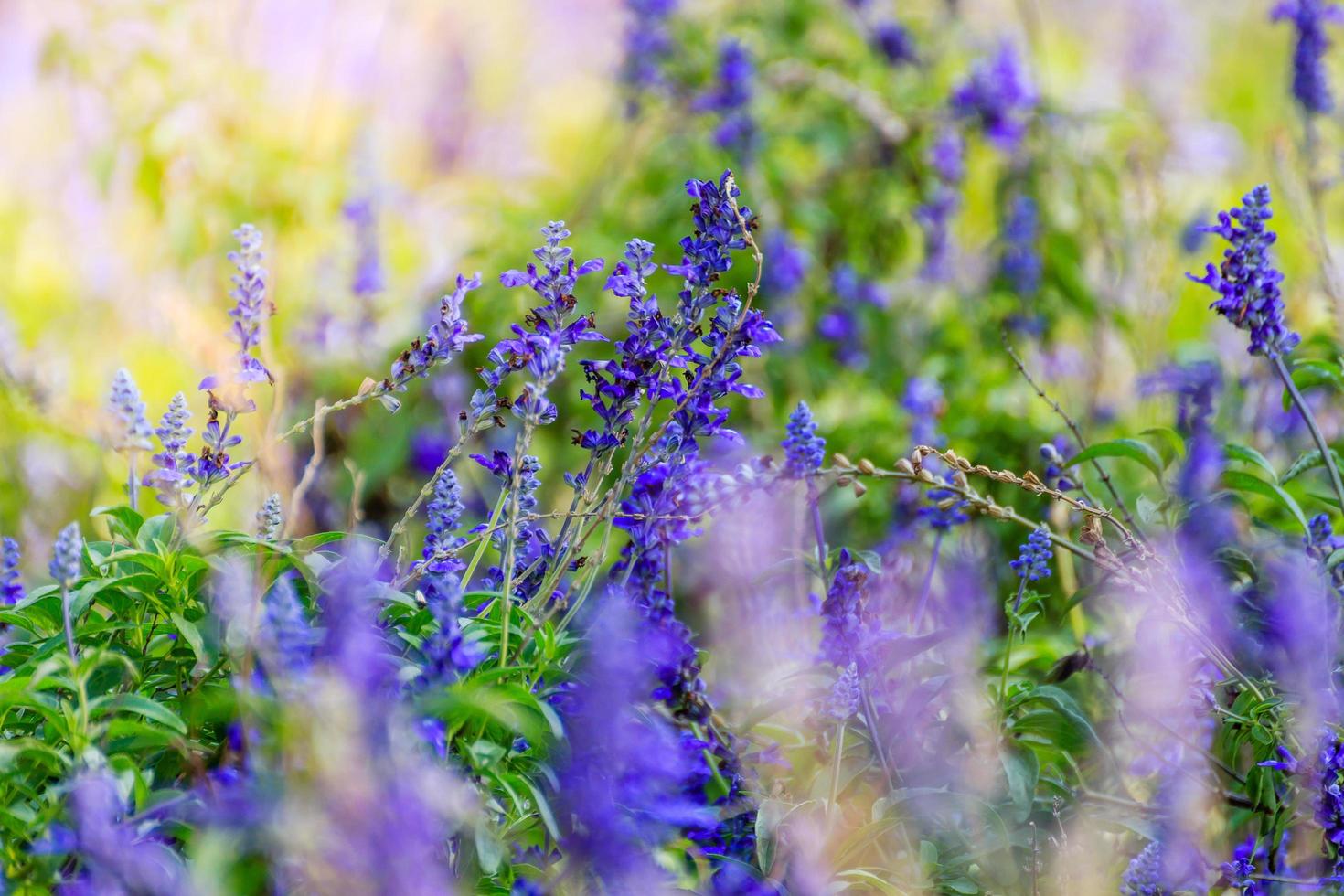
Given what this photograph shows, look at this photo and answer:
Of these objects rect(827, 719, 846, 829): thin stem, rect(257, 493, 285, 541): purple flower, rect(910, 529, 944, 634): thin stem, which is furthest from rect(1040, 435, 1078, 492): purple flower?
rect(257, 493, 285, 541): purple flower

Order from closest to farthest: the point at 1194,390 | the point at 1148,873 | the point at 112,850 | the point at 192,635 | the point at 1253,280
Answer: the point at 112,850 → the point at 192,635 → the point at 1148,873 → the point at 1253,280 → the point at 1194,390

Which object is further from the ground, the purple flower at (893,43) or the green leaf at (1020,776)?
the purple flower at (893,43)

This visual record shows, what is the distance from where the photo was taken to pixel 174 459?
1464 mm

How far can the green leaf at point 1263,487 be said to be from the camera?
1.63 m

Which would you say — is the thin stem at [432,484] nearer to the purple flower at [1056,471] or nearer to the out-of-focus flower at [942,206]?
the purple flower at [1056,471]

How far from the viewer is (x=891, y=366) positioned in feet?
11.4

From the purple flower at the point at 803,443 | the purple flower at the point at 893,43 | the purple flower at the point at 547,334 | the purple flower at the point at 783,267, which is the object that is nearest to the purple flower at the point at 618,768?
the purple flower at the point at 547,334

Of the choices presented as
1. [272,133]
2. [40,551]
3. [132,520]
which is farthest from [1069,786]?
[272,133]

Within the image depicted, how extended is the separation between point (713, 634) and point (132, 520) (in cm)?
125

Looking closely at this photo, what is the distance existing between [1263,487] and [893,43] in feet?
7.89

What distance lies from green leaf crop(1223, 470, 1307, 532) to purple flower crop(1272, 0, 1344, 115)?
44.6 inches

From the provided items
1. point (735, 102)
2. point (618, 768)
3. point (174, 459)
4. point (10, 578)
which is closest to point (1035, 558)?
point (618, 768)

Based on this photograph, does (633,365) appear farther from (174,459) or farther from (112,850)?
(112,850)

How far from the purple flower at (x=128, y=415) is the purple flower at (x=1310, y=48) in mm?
2119
